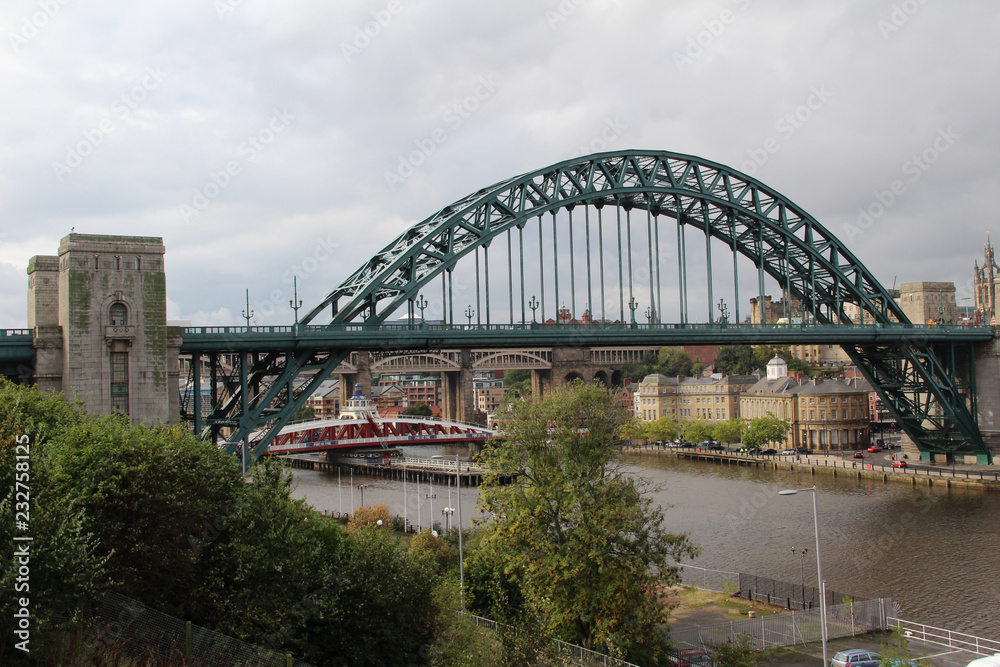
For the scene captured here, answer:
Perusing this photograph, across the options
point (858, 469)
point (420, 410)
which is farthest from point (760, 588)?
point (420, 410)

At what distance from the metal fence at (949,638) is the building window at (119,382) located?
26449 mm

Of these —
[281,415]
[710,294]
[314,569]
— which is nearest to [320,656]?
[314,569]

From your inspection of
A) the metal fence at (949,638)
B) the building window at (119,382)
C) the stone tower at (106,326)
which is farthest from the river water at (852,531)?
the building window at (119,382)

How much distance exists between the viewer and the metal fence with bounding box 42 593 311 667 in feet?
44.3

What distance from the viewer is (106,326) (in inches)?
1214

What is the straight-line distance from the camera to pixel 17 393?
70.7 ft

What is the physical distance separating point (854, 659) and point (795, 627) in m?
3.47

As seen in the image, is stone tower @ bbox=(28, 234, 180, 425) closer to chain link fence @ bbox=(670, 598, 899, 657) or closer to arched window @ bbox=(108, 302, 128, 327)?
arched window @ bbox=(108, 302, 128, 327)

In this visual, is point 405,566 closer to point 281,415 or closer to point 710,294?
point 281,415

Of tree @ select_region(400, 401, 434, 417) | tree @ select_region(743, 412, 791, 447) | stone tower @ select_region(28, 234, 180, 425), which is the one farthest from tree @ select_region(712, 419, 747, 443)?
stone tower @ select_region(28, 234, 180, 425)

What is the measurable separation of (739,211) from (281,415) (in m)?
32.5

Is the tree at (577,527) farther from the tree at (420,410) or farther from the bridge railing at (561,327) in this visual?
the tree at (420,410)

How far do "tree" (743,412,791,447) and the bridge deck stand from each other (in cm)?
1968

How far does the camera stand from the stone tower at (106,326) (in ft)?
99.3
